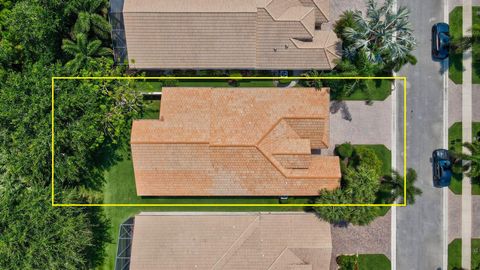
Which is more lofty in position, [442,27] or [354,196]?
[442,27]

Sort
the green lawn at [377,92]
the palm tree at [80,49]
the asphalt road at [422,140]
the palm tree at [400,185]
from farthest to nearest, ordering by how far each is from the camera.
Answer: the asphalt road at [422,140] < the green lawn at [377,92] < the palm tree at [400,185] < the palm tree at [80,49]

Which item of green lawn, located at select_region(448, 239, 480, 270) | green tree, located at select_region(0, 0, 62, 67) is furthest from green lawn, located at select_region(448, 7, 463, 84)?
green tree, located at select_region(0, 0, 62, 67)

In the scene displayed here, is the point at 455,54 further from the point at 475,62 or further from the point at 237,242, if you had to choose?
the point at 237,242

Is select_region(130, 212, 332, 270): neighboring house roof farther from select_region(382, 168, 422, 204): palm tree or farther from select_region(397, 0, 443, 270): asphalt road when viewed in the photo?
select_region(397, 0, 443, 270): asphalt road

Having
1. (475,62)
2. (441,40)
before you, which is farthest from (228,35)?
(475,62)

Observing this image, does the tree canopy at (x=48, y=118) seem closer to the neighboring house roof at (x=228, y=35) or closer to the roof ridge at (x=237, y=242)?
the neighboring house roof at (x=228, y=35)

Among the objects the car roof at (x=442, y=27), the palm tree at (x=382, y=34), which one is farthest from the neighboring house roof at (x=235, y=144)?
the car roof at (x=442, y=27)

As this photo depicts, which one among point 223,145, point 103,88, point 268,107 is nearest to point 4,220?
point 103,88
